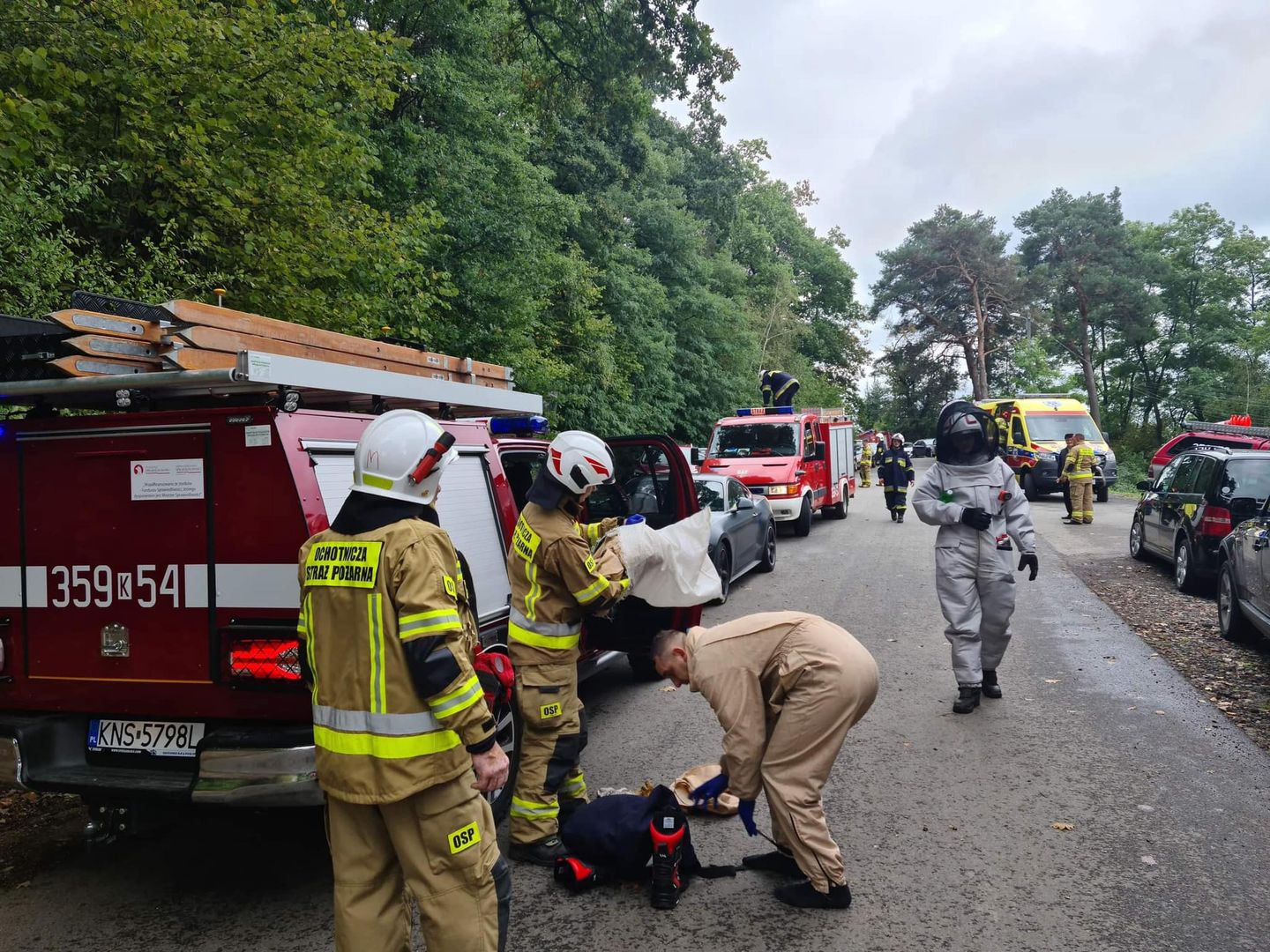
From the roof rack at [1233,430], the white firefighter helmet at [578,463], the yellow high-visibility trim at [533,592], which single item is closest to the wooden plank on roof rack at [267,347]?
the white firefighter helmet at [578,463]

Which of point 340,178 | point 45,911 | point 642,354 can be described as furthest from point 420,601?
point 642,354

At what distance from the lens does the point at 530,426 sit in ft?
18.8

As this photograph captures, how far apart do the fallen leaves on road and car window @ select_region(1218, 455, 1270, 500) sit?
125 centimetres

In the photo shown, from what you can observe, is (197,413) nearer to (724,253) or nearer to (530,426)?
(530,426)

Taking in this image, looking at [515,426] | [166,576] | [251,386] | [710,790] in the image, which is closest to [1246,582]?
[710,790]

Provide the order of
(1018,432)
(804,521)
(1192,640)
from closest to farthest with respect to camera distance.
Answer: (1192,640), (804,521), (1018,432)

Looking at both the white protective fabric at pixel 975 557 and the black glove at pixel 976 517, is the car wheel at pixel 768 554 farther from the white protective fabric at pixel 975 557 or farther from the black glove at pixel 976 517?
the black glove at pixel 976 517

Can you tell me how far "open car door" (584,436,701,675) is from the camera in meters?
5.37

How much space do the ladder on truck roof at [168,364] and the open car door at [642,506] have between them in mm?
1908

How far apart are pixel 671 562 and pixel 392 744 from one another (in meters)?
2.02

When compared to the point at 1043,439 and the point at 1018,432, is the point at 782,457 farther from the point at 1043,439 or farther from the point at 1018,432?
the point at 1043,439

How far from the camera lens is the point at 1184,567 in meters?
10.2

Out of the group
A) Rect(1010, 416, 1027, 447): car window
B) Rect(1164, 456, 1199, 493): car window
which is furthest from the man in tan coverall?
Rect(1010, 416, 1027, 447): car window

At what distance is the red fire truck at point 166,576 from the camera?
3283 mm
